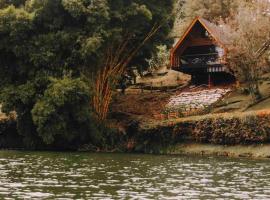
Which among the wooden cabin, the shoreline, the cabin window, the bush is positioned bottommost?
the shoreline

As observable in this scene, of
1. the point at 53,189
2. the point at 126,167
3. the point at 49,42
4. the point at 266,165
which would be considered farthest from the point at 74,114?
the point at 53,189

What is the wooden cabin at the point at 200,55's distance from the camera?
61.2 meters

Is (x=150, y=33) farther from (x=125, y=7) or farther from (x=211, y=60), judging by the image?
(x=211, y=60)

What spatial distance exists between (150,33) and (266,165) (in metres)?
24.2

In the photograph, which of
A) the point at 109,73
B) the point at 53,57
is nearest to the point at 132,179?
the point at 53,57

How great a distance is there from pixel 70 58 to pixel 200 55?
65.4 ft

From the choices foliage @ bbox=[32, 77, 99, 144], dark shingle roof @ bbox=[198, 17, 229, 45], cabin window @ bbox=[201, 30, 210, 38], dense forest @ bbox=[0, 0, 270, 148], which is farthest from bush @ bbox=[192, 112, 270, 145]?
cabin window @ bbox=[201, 30, 210, 38]

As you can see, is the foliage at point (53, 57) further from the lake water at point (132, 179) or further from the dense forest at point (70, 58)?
the lake water at point (132, 179)

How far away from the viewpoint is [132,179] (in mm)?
26062

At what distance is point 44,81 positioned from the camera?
155 ft

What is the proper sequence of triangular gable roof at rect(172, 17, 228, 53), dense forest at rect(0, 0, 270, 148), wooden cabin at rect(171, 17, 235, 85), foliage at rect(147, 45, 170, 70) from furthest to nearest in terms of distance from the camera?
foliage at rect(147, 45, 170, 70), wooden cabin at rect(171, 17, 235, 85), triangular gable roof at rect(172, 17, 228, 53), dense forest at rect(0, 0, 270, 148)

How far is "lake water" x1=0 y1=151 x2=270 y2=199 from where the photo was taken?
21.4m

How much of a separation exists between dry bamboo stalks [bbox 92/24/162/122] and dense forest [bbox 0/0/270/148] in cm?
10

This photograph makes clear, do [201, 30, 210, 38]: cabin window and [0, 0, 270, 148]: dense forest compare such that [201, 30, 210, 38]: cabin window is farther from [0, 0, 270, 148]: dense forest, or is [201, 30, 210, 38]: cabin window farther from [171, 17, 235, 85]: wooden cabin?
[0, 0, 270, 148]: dense forest
